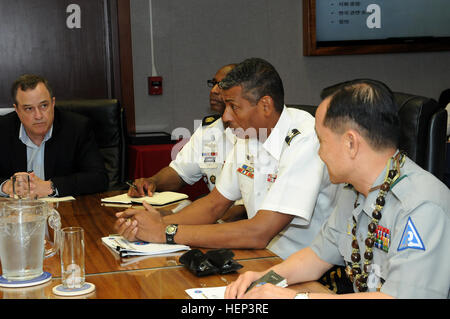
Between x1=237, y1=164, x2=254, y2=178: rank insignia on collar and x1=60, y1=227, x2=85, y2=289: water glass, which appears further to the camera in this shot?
x1=237, y1=164, x2=254, y2=178: rank insignia on collar

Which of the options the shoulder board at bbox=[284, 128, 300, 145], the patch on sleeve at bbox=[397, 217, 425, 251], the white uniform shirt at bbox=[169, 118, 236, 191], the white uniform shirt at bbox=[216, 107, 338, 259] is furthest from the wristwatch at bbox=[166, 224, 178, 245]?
the white uniform shirt at bbox=[169, 118, 236, 191]

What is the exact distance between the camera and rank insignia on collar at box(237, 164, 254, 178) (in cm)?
218

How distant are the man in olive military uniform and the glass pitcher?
519 mm

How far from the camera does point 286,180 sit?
74.7 inches

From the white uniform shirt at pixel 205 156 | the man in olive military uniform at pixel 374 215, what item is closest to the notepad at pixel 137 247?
the man in olive military uniform at pixel 374 215

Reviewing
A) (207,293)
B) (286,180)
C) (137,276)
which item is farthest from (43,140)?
(207,293)

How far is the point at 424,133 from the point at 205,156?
4.99ft

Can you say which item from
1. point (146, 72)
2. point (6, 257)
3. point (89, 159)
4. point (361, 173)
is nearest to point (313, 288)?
point (361, 173)

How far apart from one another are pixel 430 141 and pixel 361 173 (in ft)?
1.46

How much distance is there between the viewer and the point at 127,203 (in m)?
2.40

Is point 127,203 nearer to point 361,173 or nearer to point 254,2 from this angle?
point 361,173

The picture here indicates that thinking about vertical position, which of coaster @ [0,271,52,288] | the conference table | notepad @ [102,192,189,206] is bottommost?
the conference table

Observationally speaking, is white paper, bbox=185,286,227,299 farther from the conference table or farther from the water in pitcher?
the water in pitcher

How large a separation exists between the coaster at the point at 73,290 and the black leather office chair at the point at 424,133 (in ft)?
3.26
